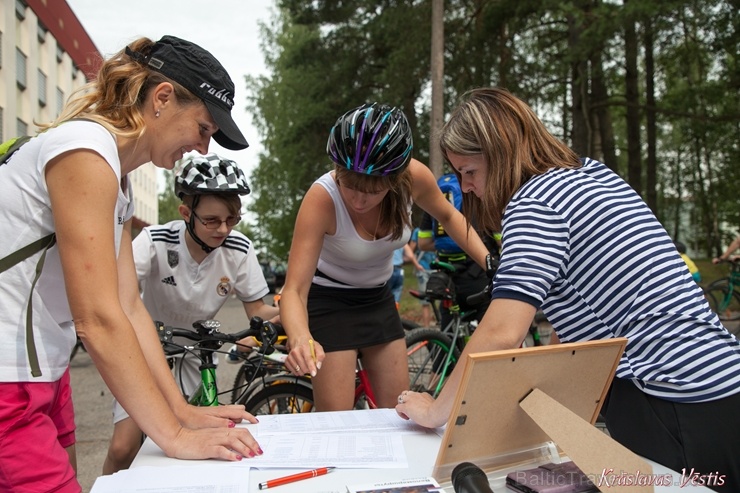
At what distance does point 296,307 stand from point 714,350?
143cm

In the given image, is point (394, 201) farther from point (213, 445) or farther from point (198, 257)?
point (213, 445)

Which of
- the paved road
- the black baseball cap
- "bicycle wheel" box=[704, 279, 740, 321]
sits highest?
the black baseball cap

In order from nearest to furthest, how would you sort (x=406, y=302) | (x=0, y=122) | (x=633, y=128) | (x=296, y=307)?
1. (x=296, y=307)
2. (x=0, y=122)
3. (x=406, y=302)
4. (x=633, y=128)

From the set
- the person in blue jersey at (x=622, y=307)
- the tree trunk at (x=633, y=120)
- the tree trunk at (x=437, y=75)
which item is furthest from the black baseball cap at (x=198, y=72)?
the tree trunk at (x=633, y=120)

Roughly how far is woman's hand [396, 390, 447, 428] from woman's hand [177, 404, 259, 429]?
0.47 meters

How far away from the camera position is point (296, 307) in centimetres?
243

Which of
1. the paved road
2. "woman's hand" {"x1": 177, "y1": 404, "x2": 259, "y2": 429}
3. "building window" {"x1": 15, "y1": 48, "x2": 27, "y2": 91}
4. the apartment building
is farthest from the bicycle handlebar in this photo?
"building window" {"x1": 15, "y1": 48, "x2": 27, "y2": 91}

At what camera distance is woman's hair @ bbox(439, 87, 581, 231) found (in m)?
1.75

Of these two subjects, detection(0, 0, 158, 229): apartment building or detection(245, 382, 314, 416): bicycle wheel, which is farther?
detection(0, 0, 158, 229): apartment building

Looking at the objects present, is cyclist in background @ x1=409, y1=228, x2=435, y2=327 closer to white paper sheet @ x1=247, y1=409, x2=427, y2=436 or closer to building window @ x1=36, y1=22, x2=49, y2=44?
building window @ x1=36, y1=22, x2=49, y2=44

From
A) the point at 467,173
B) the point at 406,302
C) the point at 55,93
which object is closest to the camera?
the point at 467,173

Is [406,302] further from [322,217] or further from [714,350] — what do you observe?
[714,350]

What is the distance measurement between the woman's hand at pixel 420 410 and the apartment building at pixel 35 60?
578 centimetres

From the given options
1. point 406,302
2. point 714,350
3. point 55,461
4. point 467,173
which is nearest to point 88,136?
point 55,461
